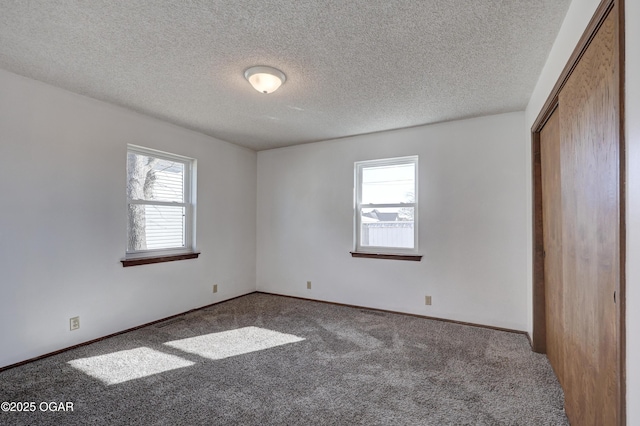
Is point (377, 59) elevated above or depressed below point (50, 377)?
above

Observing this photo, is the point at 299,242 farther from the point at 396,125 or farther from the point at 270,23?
the point at 270,23

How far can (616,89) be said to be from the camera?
112 centimetres

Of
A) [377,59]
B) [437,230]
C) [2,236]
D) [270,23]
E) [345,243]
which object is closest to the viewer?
[270,23]

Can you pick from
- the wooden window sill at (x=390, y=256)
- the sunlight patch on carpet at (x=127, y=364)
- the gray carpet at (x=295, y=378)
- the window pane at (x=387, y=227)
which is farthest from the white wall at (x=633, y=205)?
the window pane at (x=387, y=227)

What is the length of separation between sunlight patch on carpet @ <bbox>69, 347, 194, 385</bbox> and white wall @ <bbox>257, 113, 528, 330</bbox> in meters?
2.31

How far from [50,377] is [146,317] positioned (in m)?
1.17

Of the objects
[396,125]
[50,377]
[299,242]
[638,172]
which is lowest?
[50,377]

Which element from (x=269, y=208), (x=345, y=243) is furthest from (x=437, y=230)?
(x=269, y=208)

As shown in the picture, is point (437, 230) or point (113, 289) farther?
point (437, 230)

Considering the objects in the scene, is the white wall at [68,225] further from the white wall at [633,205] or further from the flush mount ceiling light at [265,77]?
the white wall at [633,205]

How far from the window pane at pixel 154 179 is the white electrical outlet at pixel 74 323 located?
4.15 feet

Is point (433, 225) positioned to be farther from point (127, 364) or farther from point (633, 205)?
point (127, 364)

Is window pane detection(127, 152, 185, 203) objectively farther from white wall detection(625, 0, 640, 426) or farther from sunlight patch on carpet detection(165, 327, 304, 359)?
white wall detection(625, 0, 640, 426)

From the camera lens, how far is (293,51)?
85.7 inches
